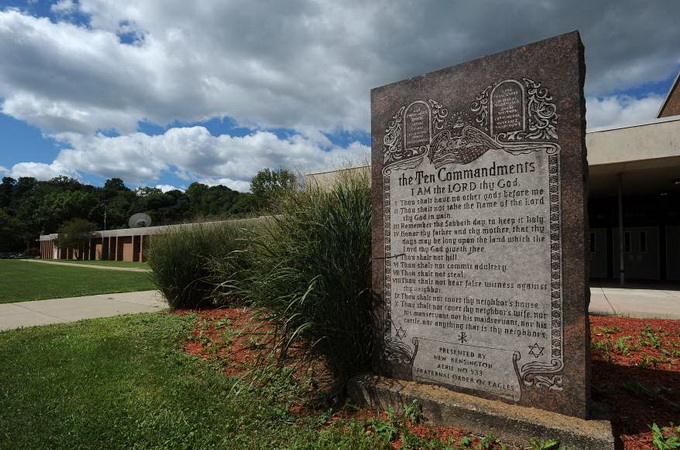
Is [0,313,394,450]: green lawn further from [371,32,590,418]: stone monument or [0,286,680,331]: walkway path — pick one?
[0,286,680,331]: walkway path

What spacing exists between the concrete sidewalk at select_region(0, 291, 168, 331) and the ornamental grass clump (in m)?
6.37

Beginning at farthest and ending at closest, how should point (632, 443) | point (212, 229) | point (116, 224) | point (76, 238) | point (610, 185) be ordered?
1. point (116, 224)
2. point (76, 238)
3. point (610, 185)
4. point (212, 229)
5. point (632, 443)

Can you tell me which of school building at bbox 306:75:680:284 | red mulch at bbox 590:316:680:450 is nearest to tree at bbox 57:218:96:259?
school building at bbox 306:75:680:284

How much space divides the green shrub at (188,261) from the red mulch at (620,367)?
221 cm

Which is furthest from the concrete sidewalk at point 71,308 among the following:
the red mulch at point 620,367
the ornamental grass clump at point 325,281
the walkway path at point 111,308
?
the ornamental grass clump at point 325,281

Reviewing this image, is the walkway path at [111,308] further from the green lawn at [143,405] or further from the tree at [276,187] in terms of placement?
the tree at [276,187]

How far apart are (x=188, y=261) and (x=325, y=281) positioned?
600 centimetres

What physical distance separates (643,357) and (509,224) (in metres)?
2.65

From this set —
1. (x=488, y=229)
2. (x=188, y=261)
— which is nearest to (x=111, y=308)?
(x=188, y=261)

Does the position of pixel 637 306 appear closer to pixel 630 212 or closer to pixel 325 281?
pixel 325 281

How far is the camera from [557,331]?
118 inches

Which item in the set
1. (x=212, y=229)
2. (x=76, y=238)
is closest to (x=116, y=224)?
(x=76, y=238)

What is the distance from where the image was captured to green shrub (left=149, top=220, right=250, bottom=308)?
29.6ft

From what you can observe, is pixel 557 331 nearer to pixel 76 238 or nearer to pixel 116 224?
pixel 76 238
